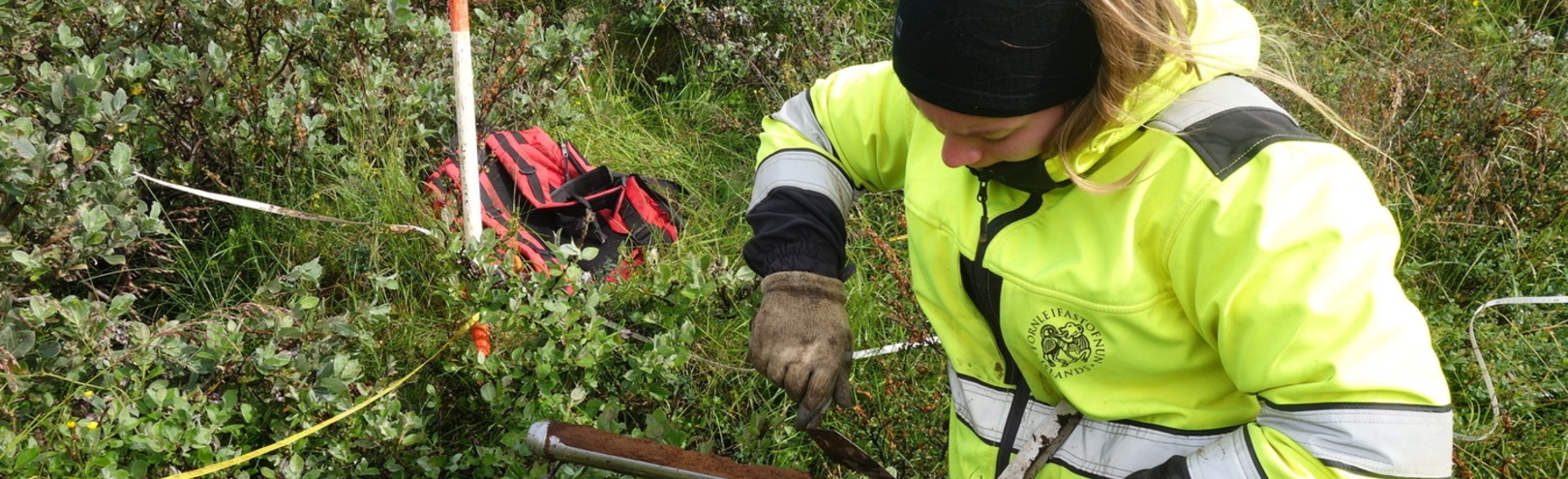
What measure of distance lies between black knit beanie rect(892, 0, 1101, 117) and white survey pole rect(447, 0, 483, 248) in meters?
1.79

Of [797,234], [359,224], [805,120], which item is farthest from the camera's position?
[359,224]

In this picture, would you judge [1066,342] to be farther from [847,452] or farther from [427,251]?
[427,251]

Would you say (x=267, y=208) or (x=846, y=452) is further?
(x=267, y=208)

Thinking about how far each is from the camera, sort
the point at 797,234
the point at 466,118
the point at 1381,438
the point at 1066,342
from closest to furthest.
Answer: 1. the point at 1381,438
2. the point at 1066,342
3. the point at 797,234
4. the point at 466,118

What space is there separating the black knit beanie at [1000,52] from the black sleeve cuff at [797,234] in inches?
25.3

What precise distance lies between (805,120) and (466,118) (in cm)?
Result: 121

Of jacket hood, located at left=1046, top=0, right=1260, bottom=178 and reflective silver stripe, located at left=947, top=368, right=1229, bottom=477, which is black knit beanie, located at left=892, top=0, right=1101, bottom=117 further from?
reflective silver stripe, located at left=947, top=368, right=1229, bottom=477

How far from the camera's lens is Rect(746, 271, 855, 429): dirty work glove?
199 centimetres

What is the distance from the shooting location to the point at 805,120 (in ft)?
7.34

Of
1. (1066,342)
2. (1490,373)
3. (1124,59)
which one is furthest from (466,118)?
(1490,373)

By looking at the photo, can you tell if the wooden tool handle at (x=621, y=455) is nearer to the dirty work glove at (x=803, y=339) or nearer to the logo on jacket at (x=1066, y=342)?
the dirty work glove at (x=803, y=339)

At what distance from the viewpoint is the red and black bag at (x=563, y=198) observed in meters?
3.66

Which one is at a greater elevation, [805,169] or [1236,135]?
[1236,135]

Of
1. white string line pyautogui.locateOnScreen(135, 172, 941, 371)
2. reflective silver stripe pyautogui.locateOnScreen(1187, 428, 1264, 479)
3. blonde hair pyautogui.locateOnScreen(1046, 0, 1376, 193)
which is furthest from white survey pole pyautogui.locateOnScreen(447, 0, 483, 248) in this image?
reflective silver stripe pyautogui.locateOnScreen(1187, 428, 1264, 479)
